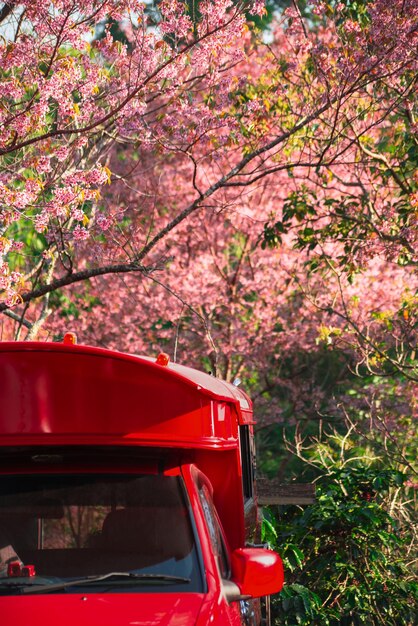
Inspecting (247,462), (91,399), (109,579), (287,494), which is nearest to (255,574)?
(109,579)

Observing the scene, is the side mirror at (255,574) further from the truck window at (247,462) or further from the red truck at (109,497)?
the truck window at (247,462)

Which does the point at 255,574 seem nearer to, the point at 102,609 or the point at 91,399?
the point at 102,609

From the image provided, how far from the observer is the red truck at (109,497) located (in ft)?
13.0

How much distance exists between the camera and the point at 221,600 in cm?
403

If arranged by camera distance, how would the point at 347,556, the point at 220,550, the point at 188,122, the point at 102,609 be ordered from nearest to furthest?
the point at 102,609, the point at 220,550, the point at 347,556, the point at 188,122

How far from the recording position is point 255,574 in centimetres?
421

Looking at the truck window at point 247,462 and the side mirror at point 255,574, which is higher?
the truck window at point 247,462

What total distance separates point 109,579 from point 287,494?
5.44 metres

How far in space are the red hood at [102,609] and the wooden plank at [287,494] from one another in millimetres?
5300

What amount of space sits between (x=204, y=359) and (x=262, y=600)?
12858 mm

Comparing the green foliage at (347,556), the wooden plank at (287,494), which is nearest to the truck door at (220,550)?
the green foliage at (347,556)

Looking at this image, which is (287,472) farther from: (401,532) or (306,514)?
(306,514)

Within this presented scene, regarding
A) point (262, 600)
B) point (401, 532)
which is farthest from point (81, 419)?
point (401, 532)

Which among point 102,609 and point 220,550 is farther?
point 220,550
